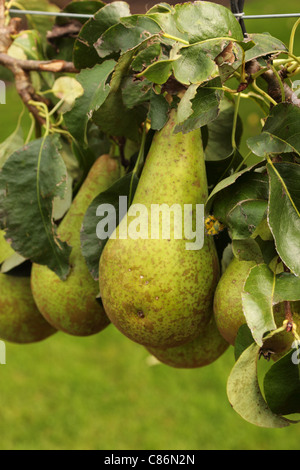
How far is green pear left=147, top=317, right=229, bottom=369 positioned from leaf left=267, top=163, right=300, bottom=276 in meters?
0.24

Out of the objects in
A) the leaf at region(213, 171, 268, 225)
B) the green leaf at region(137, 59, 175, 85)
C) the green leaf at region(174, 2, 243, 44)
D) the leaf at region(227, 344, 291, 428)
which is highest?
the green leaf at region(174, 2, 243, 44)

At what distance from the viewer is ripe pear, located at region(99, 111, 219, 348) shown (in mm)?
773

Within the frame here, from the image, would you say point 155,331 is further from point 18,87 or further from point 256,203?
point 18,87

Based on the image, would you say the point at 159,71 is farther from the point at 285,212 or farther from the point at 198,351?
the point at 198,351

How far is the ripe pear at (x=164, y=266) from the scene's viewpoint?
2.54 ft

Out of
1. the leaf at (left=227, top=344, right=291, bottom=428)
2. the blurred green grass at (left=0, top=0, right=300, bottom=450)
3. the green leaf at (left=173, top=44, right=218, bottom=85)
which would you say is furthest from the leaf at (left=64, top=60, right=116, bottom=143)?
the blurred green grass at (left=0, top=0, right=300, bottom=450)

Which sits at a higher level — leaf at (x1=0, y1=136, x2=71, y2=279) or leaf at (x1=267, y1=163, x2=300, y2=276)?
leaf at (x1=267, y1=163, x2=300, y2=276)

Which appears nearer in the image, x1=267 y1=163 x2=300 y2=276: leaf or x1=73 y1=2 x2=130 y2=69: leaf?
x1=267 y1=163 x2=300 y2=276: leaf

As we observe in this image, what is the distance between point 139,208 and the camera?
83cm

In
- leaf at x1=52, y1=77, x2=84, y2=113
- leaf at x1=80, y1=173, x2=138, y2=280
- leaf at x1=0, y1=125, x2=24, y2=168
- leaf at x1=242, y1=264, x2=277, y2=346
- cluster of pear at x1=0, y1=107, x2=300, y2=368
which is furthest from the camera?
leaf at x1=0, y1=125, x2=24, y2=168

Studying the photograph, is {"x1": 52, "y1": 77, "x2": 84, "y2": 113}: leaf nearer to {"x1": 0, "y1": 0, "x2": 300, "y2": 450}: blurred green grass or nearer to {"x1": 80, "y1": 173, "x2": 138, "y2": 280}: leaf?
{"x1": 80, "y1": 173, "x2": 138, "y2": 280}: leaf

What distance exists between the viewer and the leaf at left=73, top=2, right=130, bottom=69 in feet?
2.68

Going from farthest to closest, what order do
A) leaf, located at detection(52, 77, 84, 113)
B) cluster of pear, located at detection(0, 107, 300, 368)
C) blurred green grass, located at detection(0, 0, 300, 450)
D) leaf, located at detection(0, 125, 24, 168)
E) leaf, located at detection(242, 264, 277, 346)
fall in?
blurred green grass, located at detection(0, 0, 300, 450)
leaf, located at detection(0, 125, 24, 168)
leaf, located at detection(52, 77, 84, 113)
cluster of pear, located at detection(0, 107, 300, 368)
leaf, located at detection(242, 264, 277, 346)

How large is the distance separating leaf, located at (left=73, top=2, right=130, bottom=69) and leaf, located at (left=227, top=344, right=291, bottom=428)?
0.45 meters
